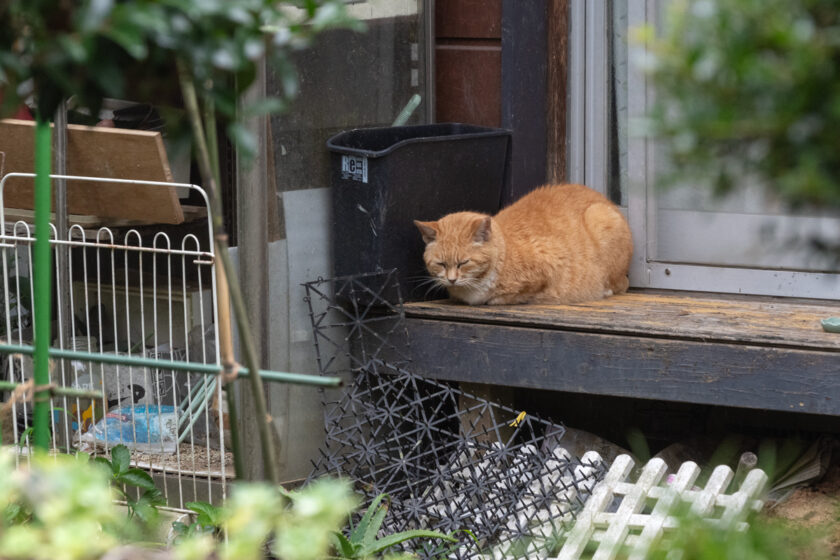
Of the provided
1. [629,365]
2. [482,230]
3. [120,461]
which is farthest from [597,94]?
[120,461]

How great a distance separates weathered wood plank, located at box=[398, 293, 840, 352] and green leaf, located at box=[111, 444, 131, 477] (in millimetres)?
1206

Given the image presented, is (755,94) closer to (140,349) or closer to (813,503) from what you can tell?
(813,503)

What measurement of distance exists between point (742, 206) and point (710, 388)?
87cm

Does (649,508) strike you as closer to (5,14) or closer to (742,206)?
(742,206)

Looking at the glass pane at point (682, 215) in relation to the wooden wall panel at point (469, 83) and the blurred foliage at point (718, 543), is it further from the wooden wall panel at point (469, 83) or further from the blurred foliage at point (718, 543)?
the blurred foliage at point (718, 543)

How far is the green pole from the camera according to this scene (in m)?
1.84

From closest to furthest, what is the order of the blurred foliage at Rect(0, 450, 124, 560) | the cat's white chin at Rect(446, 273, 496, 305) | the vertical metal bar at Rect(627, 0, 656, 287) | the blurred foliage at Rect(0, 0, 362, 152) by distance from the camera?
1. the blurred foliage at Rect(0, 450, 124, 560)
2. the blurred foliage at Rect(0, 0, 362, 152)
3. the cat's white chin at Rect(446, 273, 496, 305)
4. the vertical metal bar at Rect(627, 0, 656, 287)

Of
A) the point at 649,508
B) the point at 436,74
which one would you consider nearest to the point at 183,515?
the point at 649,508

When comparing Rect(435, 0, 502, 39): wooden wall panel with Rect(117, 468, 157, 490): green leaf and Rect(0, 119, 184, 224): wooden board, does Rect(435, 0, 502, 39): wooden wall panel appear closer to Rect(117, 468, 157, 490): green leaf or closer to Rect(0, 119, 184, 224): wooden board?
Rect(0, 119, 184, 224): wooden board

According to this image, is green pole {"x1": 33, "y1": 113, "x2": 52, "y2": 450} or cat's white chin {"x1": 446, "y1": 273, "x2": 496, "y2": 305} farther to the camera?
cat's white chin {"x1": 446, "y1": 273, "x2": 496, "y2": 305}

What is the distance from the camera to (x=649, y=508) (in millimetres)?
3484

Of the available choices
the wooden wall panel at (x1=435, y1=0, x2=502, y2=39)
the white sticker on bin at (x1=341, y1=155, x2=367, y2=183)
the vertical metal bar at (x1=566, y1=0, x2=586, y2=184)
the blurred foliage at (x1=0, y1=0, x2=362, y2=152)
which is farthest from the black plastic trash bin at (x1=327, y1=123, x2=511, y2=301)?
the blurred foliage at (x1=0, y1=0, x2=362, y2=152)

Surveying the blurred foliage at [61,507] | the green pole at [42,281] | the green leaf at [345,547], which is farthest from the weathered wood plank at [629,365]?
the blurred foliage at [61,507]

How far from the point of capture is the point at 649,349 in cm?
366
